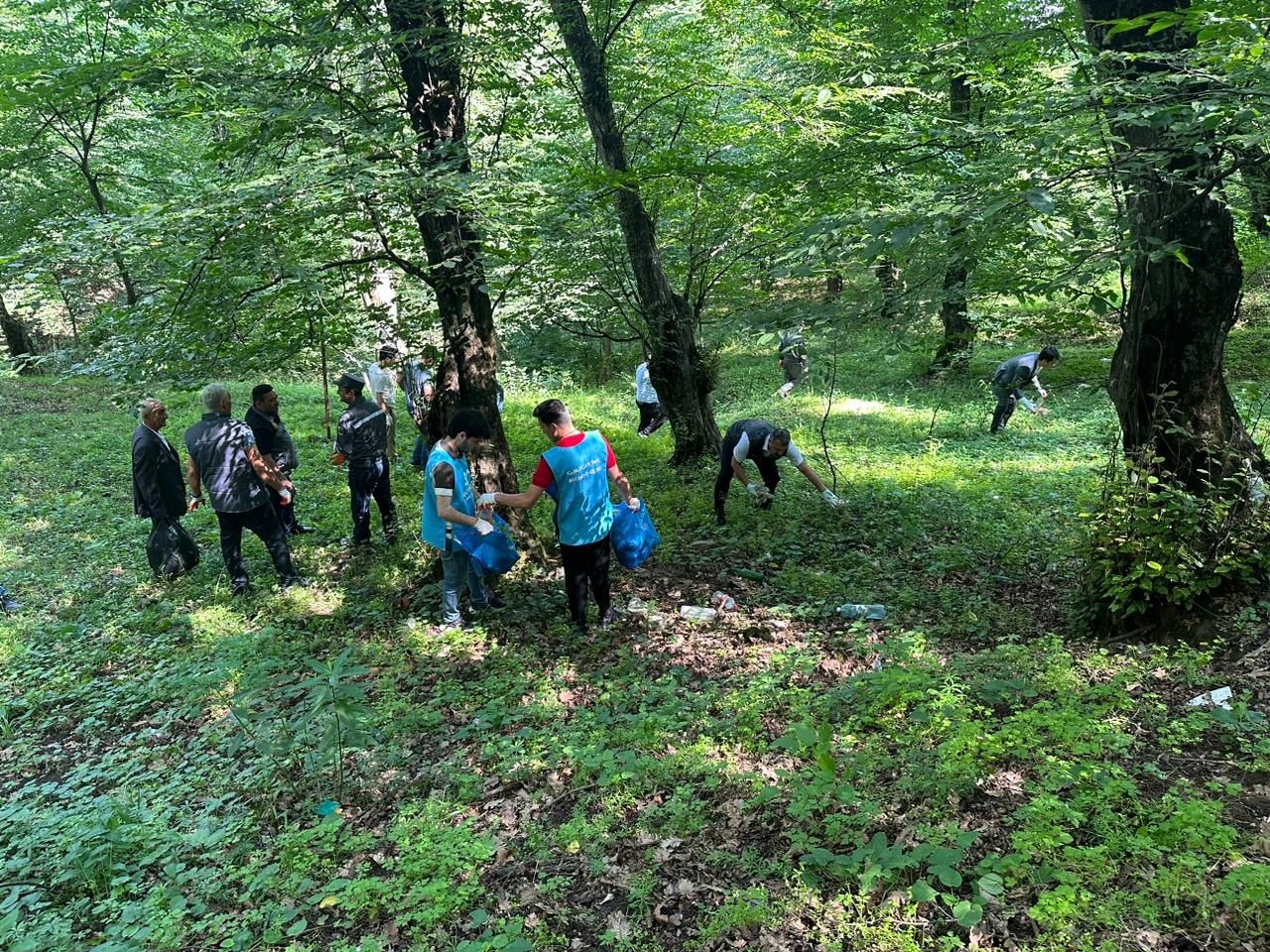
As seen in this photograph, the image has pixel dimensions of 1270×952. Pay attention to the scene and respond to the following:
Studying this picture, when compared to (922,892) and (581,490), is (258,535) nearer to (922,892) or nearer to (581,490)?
(581,490)

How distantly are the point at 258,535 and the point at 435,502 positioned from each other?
7.49 feet

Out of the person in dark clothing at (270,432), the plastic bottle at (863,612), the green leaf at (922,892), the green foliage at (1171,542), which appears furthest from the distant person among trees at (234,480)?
the green foliage at (1171,542)

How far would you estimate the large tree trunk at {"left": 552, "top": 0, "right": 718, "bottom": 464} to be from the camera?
853 cm

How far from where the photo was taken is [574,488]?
5602mm

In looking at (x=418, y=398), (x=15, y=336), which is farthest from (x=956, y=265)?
(x=15, y=336)

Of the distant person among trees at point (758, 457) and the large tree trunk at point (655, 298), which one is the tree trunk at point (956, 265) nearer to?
the distant person among trees at point (758, 457)

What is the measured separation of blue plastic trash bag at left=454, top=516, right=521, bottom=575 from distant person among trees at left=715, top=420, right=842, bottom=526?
2.69 meters

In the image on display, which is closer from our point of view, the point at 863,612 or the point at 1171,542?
the point at 1171,542

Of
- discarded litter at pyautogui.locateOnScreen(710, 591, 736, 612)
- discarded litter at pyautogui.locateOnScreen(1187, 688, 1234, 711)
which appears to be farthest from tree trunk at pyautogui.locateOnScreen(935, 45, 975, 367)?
discarded litter at pyautogui.locateOnScreen(710, 591, 736, 612)

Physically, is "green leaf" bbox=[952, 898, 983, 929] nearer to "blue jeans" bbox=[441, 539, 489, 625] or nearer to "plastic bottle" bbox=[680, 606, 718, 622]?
"plastic bottle" bbox=[680, 606, 718, 622]

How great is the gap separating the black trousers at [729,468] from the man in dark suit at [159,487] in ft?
18.0

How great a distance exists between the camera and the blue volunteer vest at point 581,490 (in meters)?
5.58

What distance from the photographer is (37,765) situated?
16.7 ft

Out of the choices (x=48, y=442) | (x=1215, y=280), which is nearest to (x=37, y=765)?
(x=1215, y=280)
